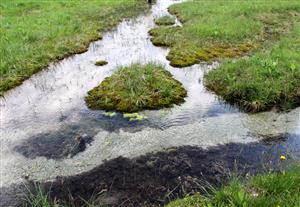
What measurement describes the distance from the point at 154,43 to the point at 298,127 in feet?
28.7

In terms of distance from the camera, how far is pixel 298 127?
8.77 metres

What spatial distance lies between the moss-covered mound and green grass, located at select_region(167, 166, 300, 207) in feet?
15.4

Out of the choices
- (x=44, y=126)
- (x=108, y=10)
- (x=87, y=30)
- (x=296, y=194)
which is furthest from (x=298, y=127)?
(x=108, y=10)

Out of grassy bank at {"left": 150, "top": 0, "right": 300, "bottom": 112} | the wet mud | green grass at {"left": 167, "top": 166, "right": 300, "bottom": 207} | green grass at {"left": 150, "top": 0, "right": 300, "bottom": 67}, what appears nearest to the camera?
green grass at {"left": 167, "top": 166, "right": 300, "bottom": 207}

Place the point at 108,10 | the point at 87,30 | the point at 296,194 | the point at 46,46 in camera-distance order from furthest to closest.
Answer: the point at 108,10 → the point at 87,30 → the point at 46,46 → the point at 296,194

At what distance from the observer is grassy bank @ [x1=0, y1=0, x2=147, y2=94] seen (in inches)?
506

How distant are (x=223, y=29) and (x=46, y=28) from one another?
9.25m

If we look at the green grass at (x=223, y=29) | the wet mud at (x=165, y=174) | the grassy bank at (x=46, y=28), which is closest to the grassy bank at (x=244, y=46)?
the green grass at (x=223, y=29)

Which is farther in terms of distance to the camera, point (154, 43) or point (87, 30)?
point (87, 30)

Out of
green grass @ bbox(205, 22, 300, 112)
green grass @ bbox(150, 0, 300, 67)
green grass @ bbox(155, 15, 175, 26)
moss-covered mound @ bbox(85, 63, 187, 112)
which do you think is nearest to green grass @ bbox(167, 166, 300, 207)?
green grass @ bbox(205, 22, 300, 112)

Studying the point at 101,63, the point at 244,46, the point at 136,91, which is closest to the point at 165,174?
the point at 136,91

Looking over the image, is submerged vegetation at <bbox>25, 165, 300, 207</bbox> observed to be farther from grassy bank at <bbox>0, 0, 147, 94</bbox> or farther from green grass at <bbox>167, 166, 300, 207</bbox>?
grassy bank at <bbox>0, 0, 147, 94</bbox>

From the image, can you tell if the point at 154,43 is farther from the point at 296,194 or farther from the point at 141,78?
the point at 296,194

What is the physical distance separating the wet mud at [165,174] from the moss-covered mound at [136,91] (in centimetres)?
263
